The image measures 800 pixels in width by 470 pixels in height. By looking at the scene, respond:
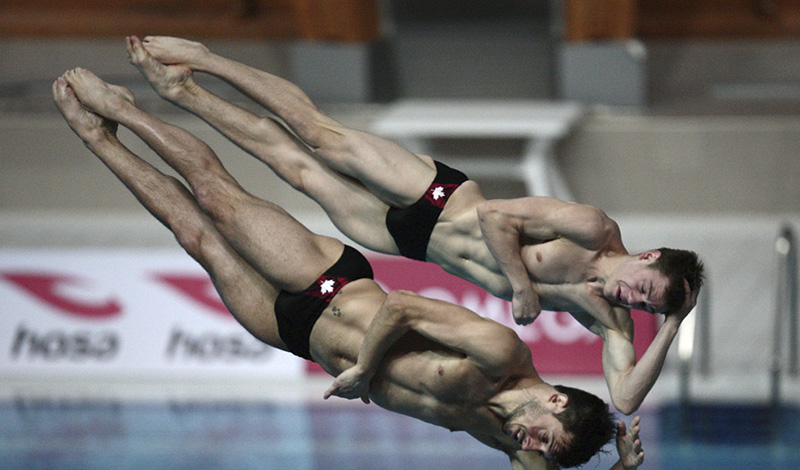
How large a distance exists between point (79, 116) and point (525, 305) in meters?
2.09

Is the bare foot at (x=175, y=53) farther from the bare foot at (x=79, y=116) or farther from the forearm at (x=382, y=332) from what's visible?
the forearm at (x=382, y=332)

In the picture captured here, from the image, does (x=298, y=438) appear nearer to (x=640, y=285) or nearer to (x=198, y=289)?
(x=198, y=289)

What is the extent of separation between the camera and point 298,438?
21.2ft

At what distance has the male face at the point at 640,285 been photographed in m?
3.39

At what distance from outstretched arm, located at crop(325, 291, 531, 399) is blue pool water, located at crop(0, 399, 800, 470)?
282cm

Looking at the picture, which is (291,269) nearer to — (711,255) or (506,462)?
(506,462)

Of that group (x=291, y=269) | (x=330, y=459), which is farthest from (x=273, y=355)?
(x=291, y=269)

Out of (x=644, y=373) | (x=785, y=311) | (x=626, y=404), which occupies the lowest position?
(x=785, y=311)

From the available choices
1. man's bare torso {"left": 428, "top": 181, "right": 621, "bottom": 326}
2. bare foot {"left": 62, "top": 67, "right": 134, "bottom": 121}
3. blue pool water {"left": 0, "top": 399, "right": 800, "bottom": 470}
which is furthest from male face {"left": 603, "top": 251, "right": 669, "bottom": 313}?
blue pool water {"left": 0, "top": 399, "right": 800, "bottom": 470}

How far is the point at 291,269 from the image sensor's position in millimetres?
3766

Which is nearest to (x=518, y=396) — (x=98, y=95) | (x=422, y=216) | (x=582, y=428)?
(x=582, y=428)

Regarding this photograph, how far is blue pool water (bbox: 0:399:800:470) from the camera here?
19.9 feet

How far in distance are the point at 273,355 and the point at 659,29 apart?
4728 millimetres

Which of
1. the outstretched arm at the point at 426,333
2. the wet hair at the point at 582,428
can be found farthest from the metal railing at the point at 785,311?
the outstretched arm at the point at 426,333
